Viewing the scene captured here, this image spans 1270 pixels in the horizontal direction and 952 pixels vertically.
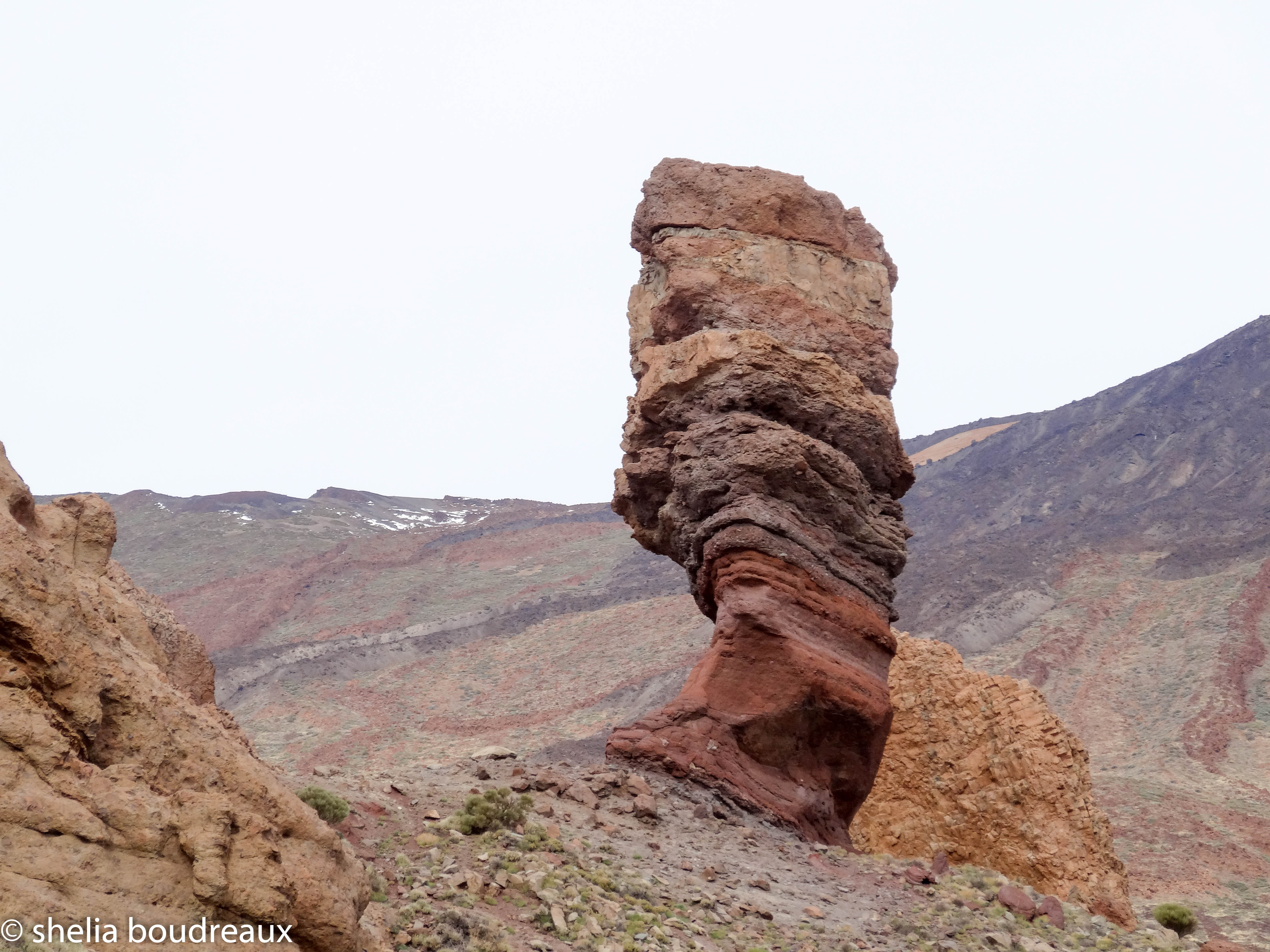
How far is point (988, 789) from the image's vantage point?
1400 centimetres

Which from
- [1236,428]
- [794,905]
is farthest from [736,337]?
[1236,428]

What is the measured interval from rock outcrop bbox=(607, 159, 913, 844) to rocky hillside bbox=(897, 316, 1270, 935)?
420 inches

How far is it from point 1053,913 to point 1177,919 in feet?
17.4

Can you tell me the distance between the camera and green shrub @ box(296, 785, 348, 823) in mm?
7375

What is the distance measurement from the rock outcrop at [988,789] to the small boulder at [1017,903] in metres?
3.45

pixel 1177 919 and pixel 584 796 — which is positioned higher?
pixel 584 796

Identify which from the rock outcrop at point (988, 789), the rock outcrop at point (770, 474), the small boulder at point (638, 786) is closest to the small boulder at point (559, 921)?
the small boulder at point (638, 786)

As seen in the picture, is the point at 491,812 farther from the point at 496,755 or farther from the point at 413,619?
the point at 413,619

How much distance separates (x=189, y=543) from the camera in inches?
2827

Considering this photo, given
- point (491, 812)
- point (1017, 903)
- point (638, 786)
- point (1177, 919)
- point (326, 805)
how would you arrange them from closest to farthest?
point (326, 805), point (491, 812), point (1017, 903), point (638, 786), point (1177, 919)

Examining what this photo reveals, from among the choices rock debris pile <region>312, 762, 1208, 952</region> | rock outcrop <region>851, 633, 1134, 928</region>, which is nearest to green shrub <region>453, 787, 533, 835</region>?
rock debris pile <region>312, 762, 1208, 952</region>

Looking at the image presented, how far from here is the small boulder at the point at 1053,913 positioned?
960 cm

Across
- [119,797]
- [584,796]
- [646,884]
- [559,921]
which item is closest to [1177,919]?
[584,796]

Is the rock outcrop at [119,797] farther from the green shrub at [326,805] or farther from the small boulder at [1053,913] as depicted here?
the small boulder at [1053,913]
